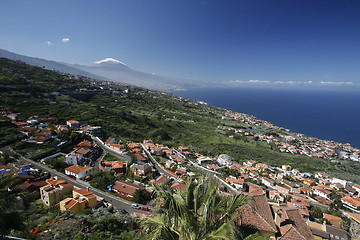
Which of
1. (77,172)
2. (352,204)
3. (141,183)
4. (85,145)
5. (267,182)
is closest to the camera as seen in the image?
(77,172)

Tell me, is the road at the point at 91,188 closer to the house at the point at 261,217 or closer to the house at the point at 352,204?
the house at the point at 261,217

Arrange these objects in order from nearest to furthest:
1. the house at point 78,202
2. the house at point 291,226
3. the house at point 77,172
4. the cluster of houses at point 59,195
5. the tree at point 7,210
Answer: the tree at point 7,210
the house at point 291,226
the house at point 78,202
the cluster of houses at point 59,195
the house at point 77,172

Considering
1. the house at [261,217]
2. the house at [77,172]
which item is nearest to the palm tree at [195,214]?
the house at [261,217]

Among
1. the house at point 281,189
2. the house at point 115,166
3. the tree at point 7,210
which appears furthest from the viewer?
the house at point 281,189

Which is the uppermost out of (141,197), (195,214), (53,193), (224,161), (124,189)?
(195,214)

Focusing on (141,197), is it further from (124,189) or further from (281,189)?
(281,189)

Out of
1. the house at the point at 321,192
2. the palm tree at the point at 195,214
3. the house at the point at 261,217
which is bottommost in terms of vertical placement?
the house at the point at 321,192

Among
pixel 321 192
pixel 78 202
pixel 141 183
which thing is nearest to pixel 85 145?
pixel 141 183
